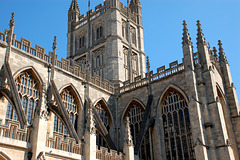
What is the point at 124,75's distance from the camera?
1200 inches

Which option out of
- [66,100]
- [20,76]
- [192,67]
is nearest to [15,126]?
[20,76]

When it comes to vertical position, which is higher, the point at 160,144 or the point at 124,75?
the point at 124,75

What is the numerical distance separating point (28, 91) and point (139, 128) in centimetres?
947

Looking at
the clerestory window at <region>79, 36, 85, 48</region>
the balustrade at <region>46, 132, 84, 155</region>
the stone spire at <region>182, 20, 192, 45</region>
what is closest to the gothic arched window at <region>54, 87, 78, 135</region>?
the balustrade at <region>46, 132, 84, 155</region>

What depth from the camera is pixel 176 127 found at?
22031 mm

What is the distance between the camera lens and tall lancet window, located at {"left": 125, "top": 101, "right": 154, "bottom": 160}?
893 inches

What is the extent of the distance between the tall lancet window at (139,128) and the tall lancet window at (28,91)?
8.59 meters

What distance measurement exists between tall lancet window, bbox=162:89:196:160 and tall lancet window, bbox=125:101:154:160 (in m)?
1.41

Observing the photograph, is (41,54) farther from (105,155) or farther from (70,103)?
(105,155)

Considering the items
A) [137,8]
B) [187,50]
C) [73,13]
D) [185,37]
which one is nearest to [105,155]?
[187,50]

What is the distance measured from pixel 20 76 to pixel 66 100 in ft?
13.2

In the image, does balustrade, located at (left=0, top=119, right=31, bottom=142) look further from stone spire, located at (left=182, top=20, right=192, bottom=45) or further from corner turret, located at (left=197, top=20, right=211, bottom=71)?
stone spire, located at (left=182, top=20, right=192, bottom=45)

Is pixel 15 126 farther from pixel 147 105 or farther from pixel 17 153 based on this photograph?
pixel 147 105

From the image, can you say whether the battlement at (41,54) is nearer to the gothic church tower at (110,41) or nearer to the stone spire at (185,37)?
the gothic church tower at (110,41)
